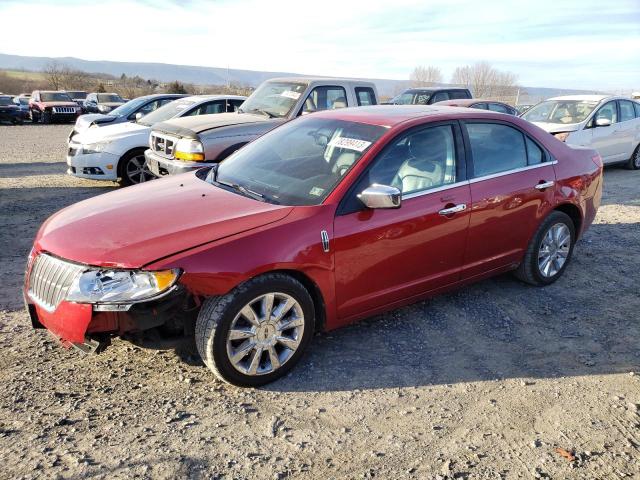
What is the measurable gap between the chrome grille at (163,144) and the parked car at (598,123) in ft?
24.4

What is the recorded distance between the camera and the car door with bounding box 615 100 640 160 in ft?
38.1

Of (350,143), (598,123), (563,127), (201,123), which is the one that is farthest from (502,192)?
(598,123)

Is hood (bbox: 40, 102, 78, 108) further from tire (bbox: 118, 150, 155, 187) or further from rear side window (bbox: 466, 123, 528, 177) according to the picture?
rear side window (bbox: 466, 123, 528, 177)

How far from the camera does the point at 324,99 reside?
8406mm

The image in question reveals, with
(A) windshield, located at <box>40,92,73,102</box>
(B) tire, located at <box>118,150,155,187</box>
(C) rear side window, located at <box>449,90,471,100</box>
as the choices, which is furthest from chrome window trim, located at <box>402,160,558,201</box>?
(A) windshield, located at <box>40,92,73,102</box>

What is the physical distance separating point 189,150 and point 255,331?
4372 millimetres

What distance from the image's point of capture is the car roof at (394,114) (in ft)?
13.5

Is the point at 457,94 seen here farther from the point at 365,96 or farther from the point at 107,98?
the point at 107,98

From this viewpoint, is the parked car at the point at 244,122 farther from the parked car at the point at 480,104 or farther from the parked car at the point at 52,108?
the parked car at the point at 52,108

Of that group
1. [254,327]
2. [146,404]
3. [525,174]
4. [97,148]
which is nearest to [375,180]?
[254,327]

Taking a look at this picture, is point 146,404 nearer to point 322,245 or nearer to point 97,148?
point 322,245

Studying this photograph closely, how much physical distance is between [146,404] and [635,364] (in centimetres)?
336

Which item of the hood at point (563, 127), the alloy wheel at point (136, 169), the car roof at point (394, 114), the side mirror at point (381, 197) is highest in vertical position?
the car roof at point (394, 114)

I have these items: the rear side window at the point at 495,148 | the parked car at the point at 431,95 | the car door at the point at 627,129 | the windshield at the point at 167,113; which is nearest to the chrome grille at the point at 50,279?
the rear side window at the point at 495,148
